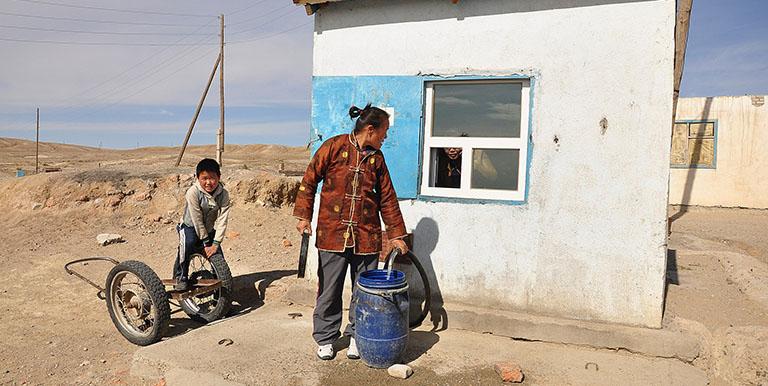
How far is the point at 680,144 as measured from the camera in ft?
48.4

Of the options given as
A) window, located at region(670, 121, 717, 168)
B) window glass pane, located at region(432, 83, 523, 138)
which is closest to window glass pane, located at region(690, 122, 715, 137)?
window, located at region(670, 121, 717, 168)

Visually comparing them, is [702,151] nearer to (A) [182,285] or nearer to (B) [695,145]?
(B) [695,145]

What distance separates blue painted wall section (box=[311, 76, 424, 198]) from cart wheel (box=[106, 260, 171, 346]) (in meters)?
1.96

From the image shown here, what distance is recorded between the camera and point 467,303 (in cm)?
470

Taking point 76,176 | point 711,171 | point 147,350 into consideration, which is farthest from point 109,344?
point 711,171

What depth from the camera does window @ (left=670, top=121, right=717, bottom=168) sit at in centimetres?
1436

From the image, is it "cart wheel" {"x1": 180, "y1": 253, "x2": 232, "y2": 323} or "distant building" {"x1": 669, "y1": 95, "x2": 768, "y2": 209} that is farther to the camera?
"distant building" {"x1": 669, "y1": 95, "x2": 768, "y2": 209}

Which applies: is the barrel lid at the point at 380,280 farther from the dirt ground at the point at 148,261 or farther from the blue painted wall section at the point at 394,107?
the blue painted wall section at the point at 394,107

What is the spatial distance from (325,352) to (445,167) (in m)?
2.08

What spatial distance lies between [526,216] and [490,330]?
101 centimetres

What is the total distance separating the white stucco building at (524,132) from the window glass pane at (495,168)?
0.04 feet

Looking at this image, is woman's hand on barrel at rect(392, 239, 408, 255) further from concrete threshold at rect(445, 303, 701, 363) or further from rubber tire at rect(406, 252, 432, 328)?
concrete threshold at rect(445, 303, 701, 363)

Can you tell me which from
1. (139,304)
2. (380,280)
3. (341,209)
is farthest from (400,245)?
(139,304)

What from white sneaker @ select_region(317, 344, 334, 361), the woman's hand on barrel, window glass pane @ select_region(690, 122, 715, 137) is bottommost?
white sneaker @ select_region(317, 344, 334, 361)
